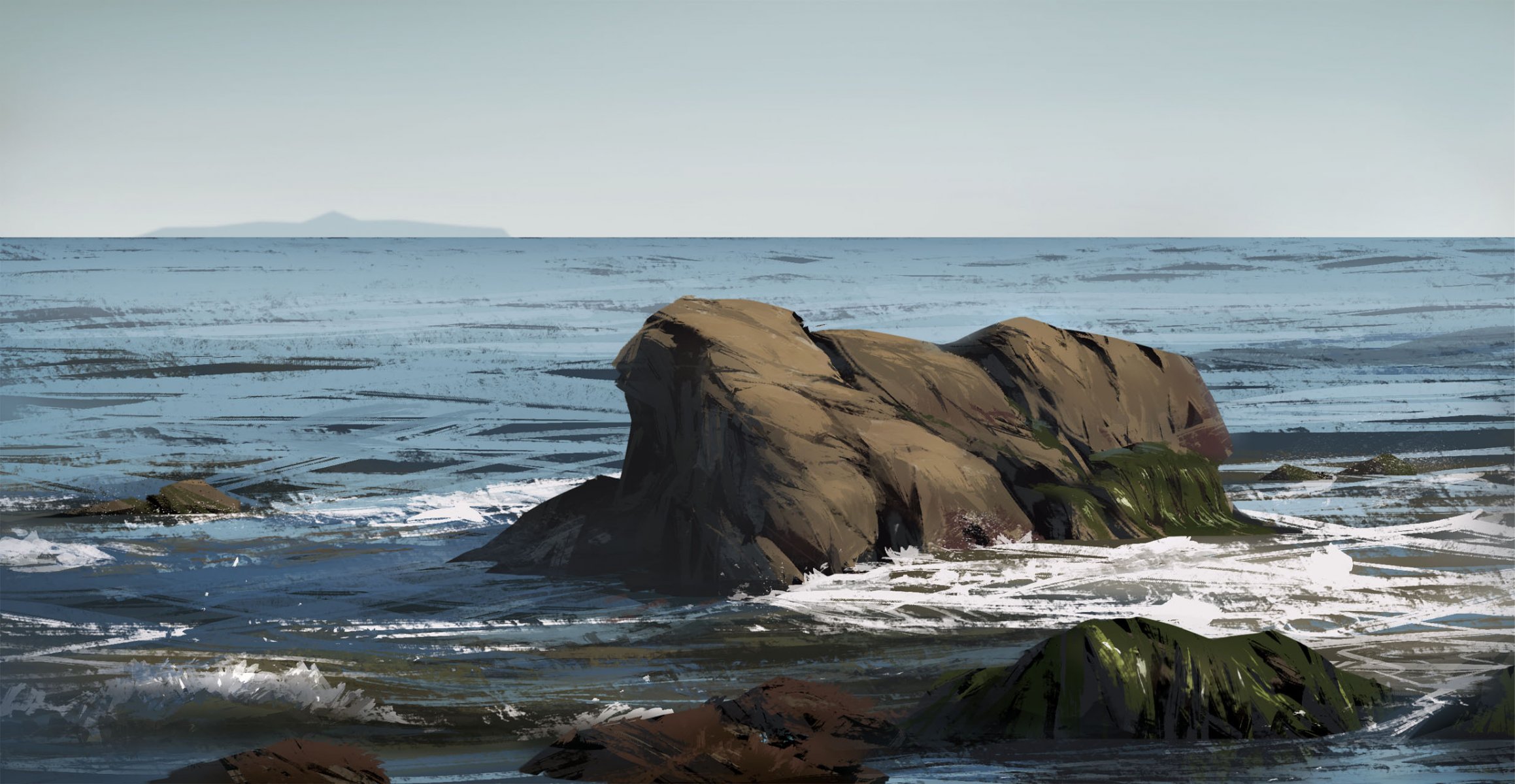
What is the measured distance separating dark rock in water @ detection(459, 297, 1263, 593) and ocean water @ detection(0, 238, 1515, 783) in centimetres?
25

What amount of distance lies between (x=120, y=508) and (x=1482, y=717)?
318 inches

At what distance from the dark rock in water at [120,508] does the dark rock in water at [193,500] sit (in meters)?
0.06

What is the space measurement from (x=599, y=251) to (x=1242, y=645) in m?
62.6

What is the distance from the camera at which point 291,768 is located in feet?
12.7

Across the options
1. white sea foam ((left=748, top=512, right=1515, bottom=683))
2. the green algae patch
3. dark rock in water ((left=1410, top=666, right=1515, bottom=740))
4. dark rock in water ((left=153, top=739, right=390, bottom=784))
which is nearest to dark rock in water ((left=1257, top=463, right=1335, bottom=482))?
the green algae patch

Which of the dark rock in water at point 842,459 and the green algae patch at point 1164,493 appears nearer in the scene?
the dark rock in water at point 842,459

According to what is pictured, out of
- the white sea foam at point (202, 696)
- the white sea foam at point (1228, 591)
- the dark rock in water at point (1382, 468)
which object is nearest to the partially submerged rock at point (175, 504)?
the white sea foam at point (202, 696)

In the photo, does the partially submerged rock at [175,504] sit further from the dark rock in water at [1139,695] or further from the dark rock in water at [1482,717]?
the dark rock in water at [1482,717]

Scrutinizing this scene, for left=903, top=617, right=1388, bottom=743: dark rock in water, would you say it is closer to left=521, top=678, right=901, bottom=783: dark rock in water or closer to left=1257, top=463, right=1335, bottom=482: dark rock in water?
left=521, top=678, right=901, bottom=783: dark rock in water

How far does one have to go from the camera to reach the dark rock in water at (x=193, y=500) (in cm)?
905

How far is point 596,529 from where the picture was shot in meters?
7.48

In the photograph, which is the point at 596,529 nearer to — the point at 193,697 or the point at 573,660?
the point at 573,660

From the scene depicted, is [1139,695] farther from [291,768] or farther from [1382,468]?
[1382,468]

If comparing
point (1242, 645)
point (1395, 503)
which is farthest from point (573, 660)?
point (1395, 503)
